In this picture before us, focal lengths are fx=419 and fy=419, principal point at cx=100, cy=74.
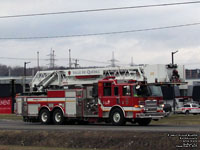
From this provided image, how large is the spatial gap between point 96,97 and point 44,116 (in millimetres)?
4461

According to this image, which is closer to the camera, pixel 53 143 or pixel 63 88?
pixel 53 143

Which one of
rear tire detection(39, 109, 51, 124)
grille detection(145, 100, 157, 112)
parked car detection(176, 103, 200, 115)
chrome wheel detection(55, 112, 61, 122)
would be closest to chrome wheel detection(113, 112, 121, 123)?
grille detection(145, 100, 157, 112)

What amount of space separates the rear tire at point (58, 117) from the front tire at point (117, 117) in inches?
157

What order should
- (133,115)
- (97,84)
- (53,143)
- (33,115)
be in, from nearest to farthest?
(53,143) < (133,115) < (97,84) < (33,115)

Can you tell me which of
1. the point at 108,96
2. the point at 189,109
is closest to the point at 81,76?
the point at 108,96

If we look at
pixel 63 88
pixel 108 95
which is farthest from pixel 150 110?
pixel 63 88

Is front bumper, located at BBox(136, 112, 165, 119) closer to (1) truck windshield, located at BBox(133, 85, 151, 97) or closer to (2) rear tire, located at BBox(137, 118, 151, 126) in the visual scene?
(2) rear tire, located at BBox(137, 118, 151, 126)

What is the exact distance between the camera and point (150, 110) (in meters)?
24.9

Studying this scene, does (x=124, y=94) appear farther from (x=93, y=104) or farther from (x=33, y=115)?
(x=33, y=115)

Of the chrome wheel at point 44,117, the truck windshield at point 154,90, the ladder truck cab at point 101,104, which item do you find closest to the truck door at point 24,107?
the ladder truck cab at point 101,104

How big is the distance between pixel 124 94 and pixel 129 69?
9.88 feet

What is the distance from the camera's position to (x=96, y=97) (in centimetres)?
2642

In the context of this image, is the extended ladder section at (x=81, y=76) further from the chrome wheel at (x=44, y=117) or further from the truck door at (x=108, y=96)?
the chrome wheel at (x=44, y=117)

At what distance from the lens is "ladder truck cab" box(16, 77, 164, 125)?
24.9 m
